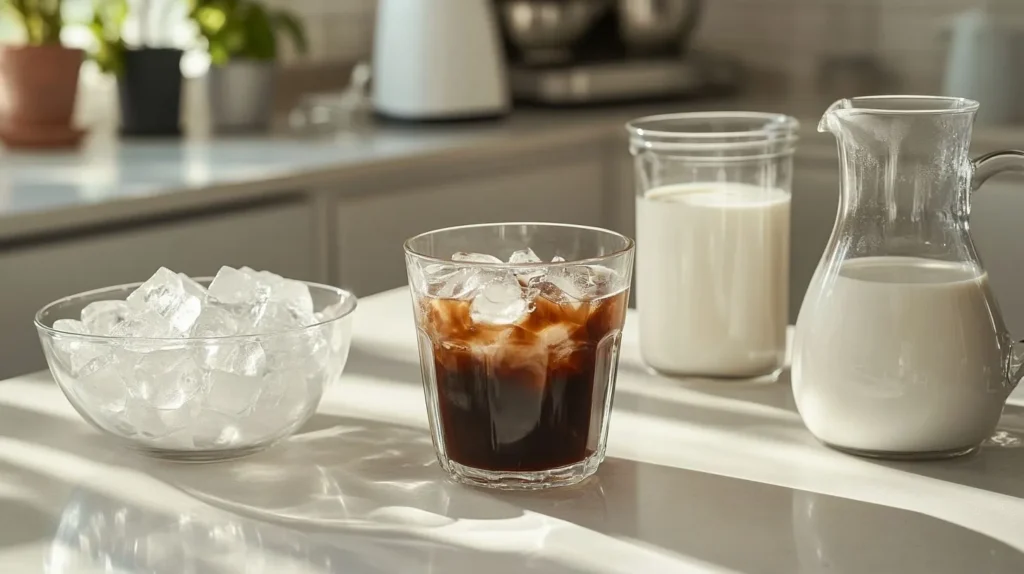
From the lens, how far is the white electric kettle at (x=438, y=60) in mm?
2447

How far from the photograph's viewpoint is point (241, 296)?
89 centimetres

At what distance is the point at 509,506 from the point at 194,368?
205mm

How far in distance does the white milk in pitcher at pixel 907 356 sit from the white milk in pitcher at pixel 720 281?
16cm

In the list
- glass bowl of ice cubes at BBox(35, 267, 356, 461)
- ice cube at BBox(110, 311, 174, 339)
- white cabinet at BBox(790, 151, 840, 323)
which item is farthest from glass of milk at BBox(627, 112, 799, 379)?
white cabinet at BBox(790, 151, 840, 323)

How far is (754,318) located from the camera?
3.24 feet

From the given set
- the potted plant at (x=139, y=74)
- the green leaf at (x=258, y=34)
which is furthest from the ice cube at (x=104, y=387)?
the green leaf at (x=258, y=34)

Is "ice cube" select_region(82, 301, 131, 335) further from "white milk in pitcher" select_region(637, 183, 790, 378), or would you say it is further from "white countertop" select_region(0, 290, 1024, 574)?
"white milk in pitcher" select_region(637, 183, 790, 378)

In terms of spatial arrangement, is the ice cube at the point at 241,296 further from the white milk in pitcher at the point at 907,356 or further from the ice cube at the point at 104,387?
the white milk in pitcher at the point at 907,356

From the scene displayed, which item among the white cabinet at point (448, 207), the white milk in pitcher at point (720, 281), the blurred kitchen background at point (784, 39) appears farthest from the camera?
the blurred kitchen background at point (784, 39)

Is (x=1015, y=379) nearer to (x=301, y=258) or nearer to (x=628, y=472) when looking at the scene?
(x=628, y=472)

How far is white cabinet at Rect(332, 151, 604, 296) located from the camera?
2176mm

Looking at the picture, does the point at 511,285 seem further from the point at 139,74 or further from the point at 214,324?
the point at 139,74

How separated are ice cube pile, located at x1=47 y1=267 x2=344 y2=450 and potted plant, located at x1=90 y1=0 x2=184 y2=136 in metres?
1.60

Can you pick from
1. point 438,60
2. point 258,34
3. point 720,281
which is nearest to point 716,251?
point 720,281
